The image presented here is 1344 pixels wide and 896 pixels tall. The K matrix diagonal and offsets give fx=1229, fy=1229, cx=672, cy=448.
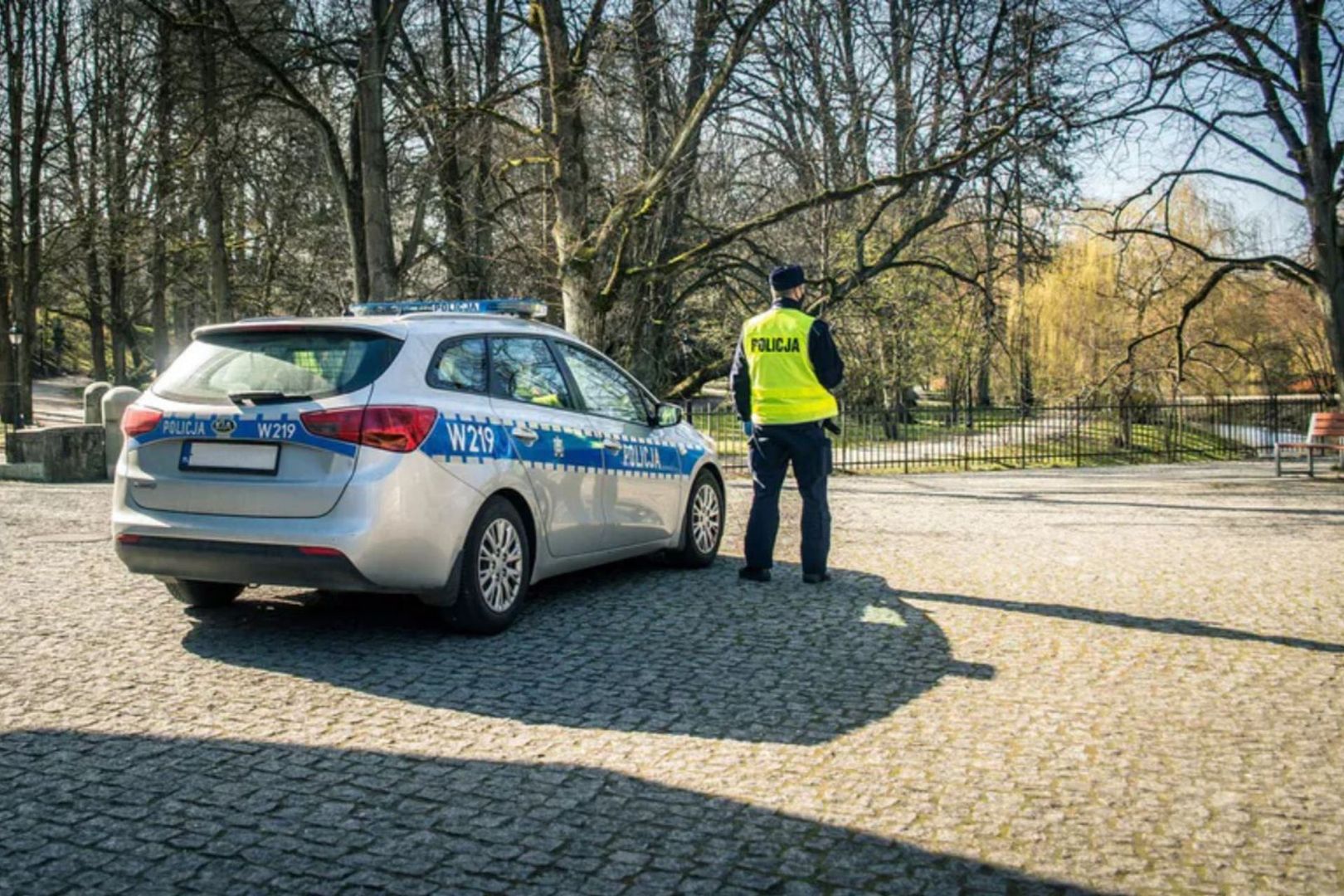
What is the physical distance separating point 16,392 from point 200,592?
1019 inches

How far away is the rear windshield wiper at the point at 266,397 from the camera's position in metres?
5.93

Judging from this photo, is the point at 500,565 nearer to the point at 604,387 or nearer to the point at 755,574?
the point at 604,387

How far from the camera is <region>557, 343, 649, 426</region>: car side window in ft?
25.3

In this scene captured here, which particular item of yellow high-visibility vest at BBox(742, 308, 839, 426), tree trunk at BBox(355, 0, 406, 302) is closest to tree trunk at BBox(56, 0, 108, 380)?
tree trunk at BBox(355, 0, 406, 302)

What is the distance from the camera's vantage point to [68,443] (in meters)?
17.5

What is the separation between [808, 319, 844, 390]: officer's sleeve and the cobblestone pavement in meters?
1.40

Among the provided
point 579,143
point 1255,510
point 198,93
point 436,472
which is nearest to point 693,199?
point 579,143

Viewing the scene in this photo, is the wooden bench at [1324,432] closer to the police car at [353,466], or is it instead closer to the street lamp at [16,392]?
the police car at [353,466]

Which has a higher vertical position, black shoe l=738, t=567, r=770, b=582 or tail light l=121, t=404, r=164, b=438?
tail light l=121, t=404, r=164, b=438

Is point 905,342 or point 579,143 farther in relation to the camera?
point 905,342

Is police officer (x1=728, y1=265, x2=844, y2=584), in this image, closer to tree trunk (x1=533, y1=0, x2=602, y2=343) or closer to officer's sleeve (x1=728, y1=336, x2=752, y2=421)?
officer's sleeve (x1=728, y1=336, x2=752, y2=421)

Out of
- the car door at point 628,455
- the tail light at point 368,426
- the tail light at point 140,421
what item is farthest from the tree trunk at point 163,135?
the tail light at point 368,426

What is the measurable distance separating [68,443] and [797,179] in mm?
11042

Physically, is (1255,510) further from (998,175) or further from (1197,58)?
(1197,58)
